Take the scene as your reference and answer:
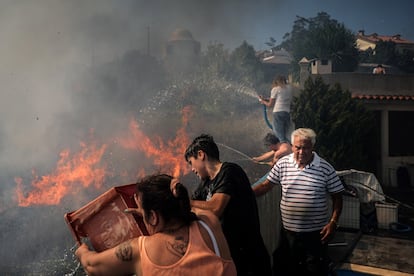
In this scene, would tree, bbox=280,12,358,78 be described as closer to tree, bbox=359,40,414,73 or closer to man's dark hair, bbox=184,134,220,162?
tree, bbox=359,40,414,73

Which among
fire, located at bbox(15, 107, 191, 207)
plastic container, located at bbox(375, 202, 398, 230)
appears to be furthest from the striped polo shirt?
fire, located at bbox(15, 107, 191, 207)

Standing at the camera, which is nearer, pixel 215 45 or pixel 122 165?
pixel 122 165

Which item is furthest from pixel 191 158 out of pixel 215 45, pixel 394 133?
pixel 215 45

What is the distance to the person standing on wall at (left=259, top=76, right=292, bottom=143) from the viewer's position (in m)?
7.93

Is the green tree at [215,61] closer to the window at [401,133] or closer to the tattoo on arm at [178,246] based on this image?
the window at [401,133]

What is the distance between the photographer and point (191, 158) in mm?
2637

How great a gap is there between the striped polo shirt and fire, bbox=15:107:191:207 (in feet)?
27.3

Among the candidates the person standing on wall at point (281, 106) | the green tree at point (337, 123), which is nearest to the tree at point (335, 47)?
the green tree at point (337, 123)

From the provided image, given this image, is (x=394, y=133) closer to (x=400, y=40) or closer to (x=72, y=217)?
(x=72, y=217)

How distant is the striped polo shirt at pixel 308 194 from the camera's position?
11.0 ft

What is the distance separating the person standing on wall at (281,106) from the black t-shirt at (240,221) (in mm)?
5631

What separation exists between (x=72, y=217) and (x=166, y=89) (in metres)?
20.1

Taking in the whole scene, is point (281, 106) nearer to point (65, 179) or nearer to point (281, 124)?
point (281, 124)

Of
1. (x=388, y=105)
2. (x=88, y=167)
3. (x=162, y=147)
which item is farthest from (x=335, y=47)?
(x=88, y=167)
